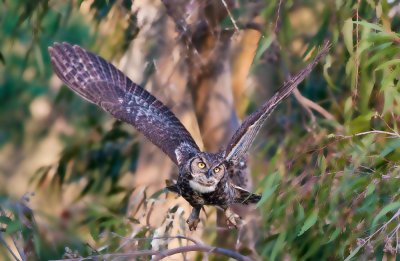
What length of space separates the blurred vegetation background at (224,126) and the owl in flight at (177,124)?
148 millimetres

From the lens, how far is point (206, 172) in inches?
158

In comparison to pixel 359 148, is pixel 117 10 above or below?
above

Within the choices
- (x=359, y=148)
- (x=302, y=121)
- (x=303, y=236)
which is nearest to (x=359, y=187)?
(x=359, y=148)

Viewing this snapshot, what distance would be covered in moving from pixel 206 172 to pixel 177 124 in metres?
0.69

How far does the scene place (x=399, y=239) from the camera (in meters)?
3.46

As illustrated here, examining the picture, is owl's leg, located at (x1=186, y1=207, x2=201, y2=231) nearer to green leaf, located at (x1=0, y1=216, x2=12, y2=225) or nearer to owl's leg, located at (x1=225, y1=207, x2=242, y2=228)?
owl's leg, located at (x1=225, y1=207, x2=242, y2=228)

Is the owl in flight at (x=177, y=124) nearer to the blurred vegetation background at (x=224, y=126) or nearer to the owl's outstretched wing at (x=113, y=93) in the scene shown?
the owl's outstretched wing at (x=113, y=93)

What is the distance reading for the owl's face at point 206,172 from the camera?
4.03 meters

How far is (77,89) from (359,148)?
1.75 m

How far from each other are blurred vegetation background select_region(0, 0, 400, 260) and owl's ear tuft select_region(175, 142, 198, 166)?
0.31 meters

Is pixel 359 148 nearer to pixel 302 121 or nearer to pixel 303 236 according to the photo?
pixel 303 236

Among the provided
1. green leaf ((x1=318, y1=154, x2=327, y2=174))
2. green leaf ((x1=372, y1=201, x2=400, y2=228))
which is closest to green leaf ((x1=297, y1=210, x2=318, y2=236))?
green leaf ((x1=318, y1=154, x2=327, y2=174))

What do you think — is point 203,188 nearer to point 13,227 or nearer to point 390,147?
point 13,227

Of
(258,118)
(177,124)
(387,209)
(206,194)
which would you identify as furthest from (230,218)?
(387,209)
